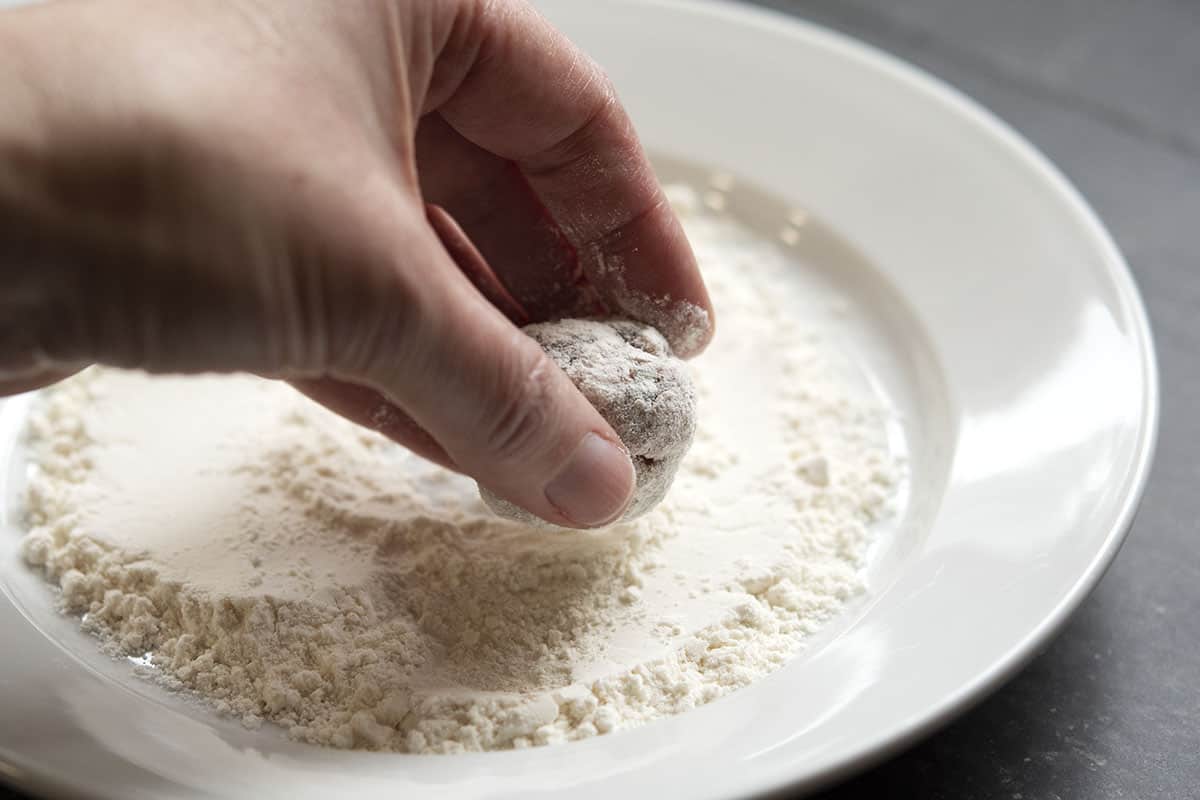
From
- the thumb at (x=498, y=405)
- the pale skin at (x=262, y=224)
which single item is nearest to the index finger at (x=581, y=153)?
the pale skin at (x=262, y=224)

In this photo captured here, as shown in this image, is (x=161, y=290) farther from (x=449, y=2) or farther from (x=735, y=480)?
(x=735, y=480)

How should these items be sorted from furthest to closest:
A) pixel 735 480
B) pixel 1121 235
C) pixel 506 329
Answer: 1. pixel 1121 235
2. pixel 735 480
3. pixel 506 329

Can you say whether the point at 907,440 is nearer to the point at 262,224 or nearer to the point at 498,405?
the point at 498,405

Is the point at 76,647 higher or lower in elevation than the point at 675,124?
lower

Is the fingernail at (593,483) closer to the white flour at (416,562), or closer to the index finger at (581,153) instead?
the white flour at (416,562)

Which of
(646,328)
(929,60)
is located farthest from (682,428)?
(929,60)

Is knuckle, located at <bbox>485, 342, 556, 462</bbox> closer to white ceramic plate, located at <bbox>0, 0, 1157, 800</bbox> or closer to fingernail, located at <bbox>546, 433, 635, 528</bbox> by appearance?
fingernail, located at <bbox>546, 433, 635, 528</bbox>

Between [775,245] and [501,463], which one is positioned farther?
[775,245]
